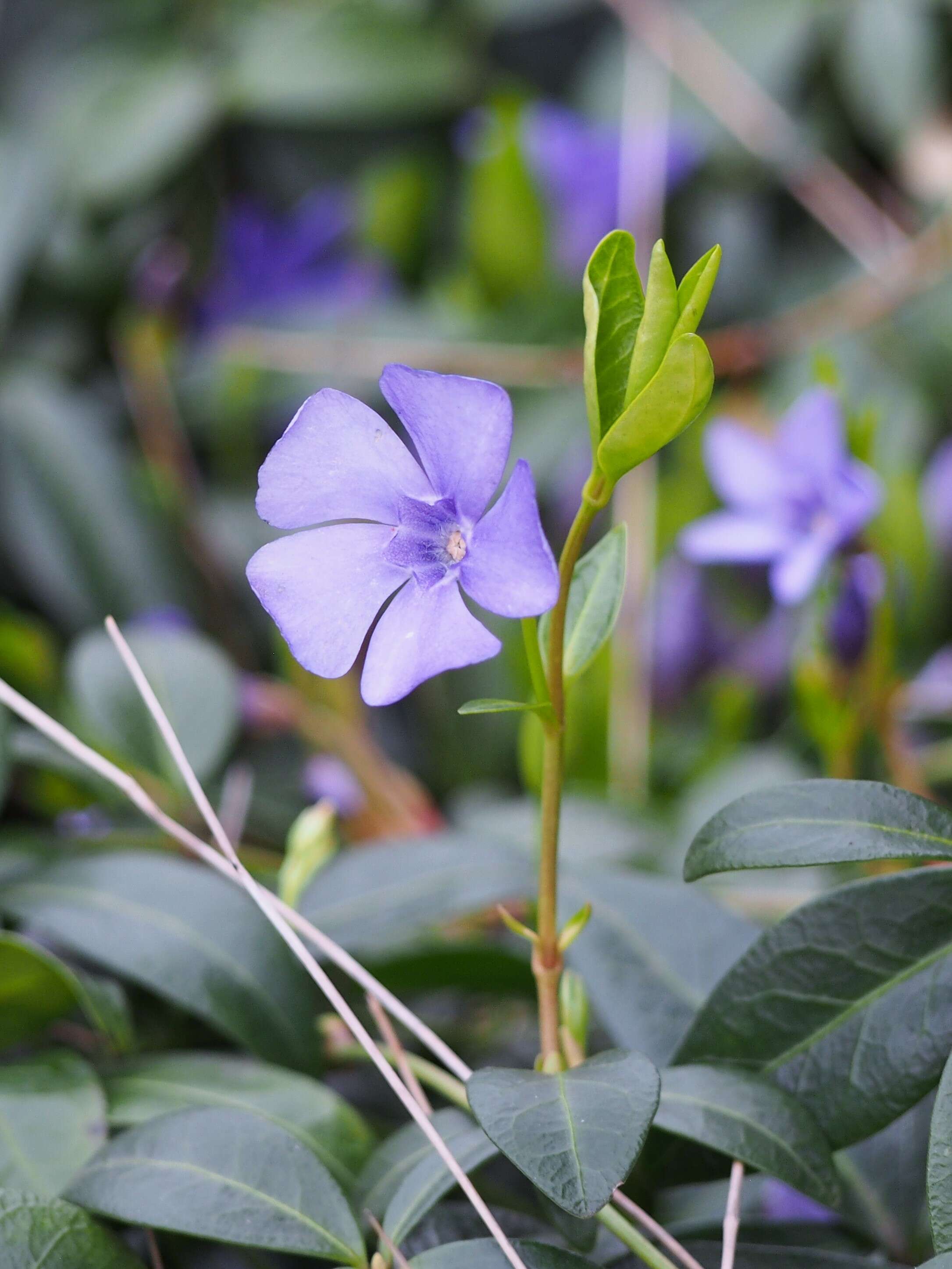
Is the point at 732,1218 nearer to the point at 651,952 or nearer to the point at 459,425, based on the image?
the point at 651,952

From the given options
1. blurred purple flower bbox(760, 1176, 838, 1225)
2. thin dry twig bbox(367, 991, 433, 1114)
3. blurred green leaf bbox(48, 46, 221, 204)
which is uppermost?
blurred green leaf bbox(48, 46, 221, 204)

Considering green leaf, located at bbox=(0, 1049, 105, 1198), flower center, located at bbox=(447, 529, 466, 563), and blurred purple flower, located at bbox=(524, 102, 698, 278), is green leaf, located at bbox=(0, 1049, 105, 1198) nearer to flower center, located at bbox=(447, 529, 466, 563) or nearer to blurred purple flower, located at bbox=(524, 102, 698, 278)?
flower center, located at bbox=(447, 529, 466, 563)

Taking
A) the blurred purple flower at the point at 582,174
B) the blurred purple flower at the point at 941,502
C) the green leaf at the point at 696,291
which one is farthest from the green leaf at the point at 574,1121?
the blurred purple flower at the point at 582,174

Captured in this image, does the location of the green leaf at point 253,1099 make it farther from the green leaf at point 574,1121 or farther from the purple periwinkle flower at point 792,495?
the purple periwinkle flower at point 792,495

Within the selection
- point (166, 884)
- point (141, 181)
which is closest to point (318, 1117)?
point (166, 884)

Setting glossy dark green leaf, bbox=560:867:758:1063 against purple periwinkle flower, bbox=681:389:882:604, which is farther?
purple periwinkle flower, bbox=681:389:882:604

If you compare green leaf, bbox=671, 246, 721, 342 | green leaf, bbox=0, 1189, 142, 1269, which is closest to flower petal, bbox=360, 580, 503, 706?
green leaf, bbox=671, 246, 721, 342

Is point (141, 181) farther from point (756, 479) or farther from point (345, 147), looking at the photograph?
point (756, 479)
